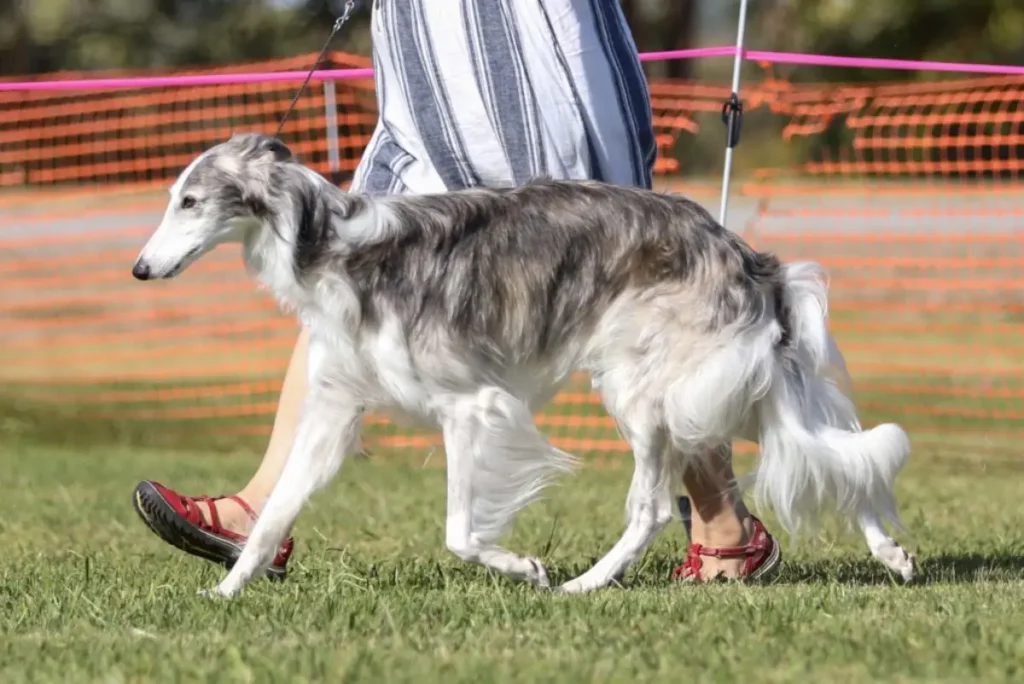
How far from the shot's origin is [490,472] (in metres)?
4.70

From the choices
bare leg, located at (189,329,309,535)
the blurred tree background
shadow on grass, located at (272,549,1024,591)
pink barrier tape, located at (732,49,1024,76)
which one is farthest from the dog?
the blurred tree background

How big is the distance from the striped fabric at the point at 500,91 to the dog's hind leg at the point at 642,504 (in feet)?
2.75

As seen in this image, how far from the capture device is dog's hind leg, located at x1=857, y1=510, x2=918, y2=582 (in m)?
4.88

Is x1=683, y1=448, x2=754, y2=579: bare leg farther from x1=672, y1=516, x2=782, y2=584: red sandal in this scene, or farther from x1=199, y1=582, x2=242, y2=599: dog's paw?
x1=199, y1=582, x2=242, y2=599: dog's paw

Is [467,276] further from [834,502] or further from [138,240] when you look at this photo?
[138,240]

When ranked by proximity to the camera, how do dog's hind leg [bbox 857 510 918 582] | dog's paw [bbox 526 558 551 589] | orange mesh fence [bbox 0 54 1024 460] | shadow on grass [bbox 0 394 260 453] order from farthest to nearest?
orange mesh fence [bbox 0 54 1024 460]
shadow on grass [bbox 0 394 260 453]
dog's hind leg [bbox 857 510 918 582]
dog's paw [bbox 526 558 551 589]

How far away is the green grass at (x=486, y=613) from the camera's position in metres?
3.53

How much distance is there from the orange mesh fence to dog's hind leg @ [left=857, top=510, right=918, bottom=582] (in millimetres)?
4009

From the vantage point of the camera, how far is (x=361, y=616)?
13.6 ft

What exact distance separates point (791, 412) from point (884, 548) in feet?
1.65

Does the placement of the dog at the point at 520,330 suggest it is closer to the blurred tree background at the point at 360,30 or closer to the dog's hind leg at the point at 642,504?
the dog's hind leg at the point at 642,504

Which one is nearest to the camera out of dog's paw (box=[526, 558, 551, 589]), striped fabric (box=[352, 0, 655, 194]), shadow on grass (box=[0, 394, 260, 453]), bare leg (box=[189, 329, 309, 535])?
dog's paw (box=[526, 558, 551, 589])

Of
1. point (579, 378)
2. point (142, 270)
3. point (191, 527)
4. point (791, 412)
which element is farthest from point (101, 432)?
point (791, 412)

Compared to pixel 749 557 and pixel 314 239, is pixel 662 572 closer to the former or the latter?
pixel 749 557
